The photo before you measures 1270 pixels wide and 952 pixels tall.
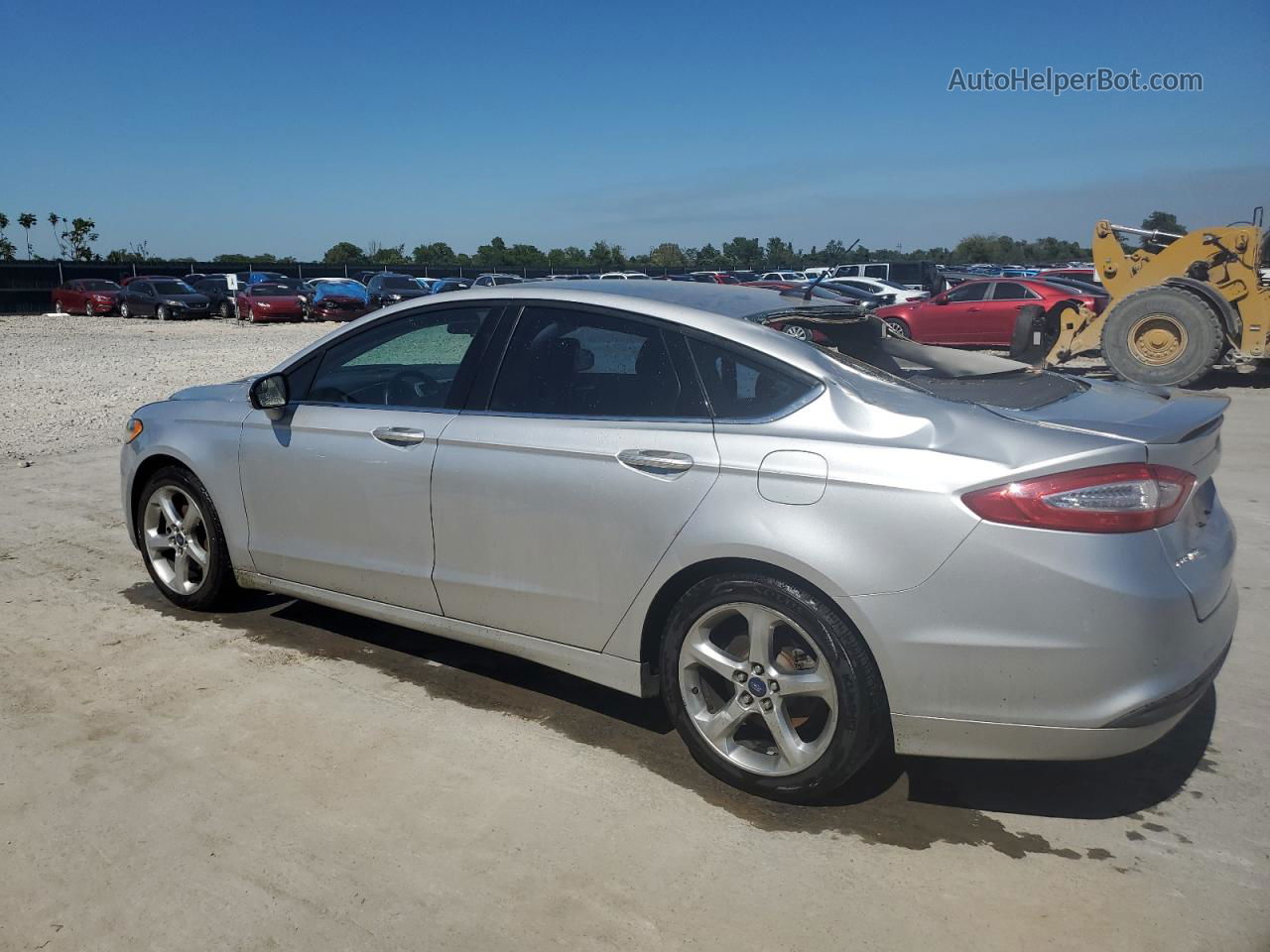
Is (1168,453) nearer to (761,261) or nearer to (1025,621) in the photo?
(1025,621)

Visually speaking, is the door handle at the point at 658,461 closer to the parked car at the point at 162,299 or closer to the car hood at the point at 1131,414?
the car hood at the point at 1131,414

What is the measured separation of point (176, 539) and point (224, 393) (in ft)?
2.56

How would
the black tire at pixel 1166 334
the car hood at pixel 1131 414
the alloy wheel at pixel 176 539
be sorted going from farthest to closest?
the black tire at pixel 1166 334
the alloy wheel at pixel 176 539
the car hood at pixel 1131 414

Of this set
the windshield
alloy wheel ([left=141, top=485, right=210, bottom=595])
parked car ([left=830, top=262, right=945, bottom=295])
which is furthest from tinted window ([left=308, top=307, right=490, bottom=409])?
parked car ([left=830, top=262, right=945, bottom=295])

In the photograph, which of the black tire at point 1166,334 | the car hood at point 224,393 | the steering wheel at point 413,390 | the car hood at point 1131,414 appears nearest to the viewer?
the car hood at point 1131,414

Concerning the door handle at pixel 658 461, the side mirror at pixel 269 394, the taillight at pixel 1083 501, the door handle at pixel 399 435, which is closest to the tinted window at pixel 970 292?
the side mirror at pixel 269 394

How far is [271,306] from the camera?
32.5 meters

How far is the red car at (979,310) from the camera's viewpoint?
19.7 meters

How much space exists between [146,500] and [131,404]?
8116 millimetres

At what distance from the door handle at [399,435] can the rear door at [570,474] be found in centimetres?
15

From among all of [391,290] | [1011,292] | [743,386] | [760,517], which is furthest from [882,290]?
[760,517]

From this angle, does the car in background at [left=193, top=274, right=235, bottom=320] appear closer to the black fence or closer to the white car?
the black fence

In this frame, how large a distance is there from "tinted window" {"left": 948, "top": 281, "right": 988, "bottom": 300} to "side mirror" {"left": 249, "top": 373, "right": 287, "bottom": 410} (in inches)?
719

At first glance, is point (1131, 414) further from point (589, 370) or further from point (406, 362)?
point (406, 362)
